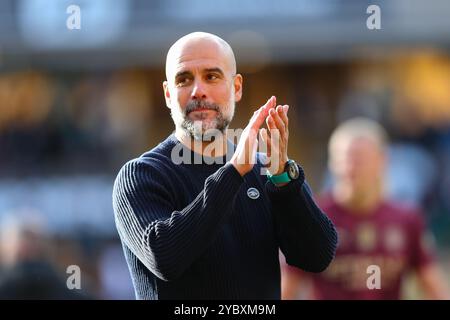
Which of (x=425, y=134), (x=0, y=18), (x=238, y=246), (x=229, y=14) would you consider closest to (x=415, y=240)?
(x=238, y=246)

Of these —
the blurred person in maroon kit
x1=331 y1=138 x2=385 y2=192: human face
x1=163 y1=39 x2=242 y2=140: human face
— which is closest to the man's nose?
x1=163 y1=39 x2=242 y2=140: human face

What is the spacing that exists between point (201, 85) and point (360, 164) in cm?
380

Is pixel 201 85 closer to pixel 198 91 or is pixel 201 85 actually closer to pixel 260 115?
pixel 198 91

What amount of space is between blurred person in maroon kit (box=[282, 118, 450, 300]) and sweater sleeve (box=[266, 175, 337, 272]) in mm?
2312

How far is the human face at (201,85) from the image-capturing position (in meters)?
3.62

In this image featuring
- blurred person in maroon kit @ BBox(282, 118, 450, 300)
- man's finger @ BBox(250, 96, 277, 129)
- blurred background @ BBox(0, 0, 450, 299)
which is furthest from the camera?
blurred background @ BBox(0, 0, 450, 299)

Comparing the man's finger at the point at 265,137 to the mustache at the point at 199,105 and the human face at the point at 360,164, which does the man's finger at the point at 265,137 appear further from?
the human face at the point at 360,164

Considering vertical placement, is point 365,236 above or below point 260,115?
above

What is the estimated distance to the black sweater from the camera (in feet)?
11.8

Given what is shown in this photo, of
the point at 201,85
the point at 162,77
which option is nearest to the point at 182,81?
the point at 201,85

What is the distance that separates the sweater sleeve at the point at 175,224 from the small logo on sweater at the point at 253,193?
0.86ft

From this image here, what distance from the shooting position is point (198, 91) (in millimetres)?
3602

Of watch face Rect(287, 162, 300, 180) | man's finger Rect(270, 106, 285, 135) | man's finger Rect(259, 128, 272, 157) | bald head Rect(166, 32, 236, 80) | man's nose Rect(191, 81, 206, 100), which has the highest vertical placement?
bald head Rect(166, 32, 236, 80)

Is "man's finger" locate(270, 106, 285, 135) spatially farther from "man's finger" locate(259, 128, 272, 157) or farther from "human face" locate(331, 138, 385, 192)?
"human face" locate(331, 138, 385, 192)
